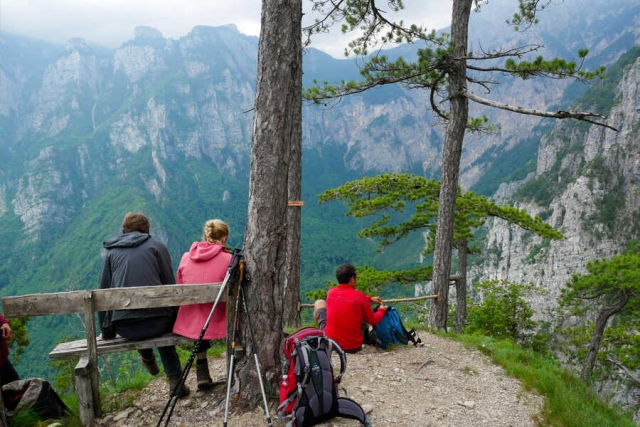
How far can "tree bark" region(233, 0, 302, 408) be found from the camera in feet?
12.7

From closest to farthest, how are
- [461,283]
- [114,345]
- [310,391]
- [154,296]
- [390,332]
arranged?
[310,391], [154,296], [114,345], [390,332], [461,283]

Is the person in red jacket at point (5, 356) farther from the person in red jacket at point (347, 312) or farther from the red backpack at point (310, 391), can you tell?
the person in red jacket at point (347, 312)

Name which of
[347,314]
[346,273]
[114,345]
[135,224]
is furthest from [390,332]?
[135,224]

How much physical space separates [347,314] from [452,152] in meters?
4.57

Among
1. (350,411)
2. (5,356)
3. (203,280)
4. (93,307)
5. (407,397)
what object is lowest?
(407,397)

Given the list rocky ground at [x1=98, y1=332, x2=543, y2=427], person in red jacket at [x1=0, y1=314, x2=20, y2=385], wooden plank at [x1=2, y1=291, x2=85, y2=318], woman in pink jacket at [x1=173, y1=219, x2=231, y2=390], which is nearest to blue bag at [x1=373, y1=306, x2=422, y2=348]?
rocky ground at [x1=98, y1=332, x2=543, y2=427]

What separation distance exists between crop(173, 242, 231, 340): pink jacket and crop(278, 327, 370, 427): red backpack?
3.04ft

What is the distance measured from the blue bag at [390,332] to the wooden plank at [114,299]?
128 inches

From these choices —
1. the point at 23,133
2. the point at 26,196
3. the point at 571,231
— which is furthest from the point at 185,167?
the point at 571,231

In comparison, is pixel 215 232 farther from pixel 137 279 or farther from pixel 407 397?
pixel 407 397

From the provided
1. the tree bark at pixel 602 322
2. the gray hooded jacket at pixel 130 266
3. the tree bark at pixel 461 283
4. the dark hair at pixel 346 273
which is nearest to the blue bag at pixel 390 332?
the dark hair at pixel 346 273

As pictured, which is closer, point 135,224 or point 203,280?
point 203,280

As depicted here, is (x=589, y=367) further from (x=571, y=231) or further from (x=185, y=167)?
(x=185, y=167)

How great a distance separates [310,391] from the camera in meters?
3.51
